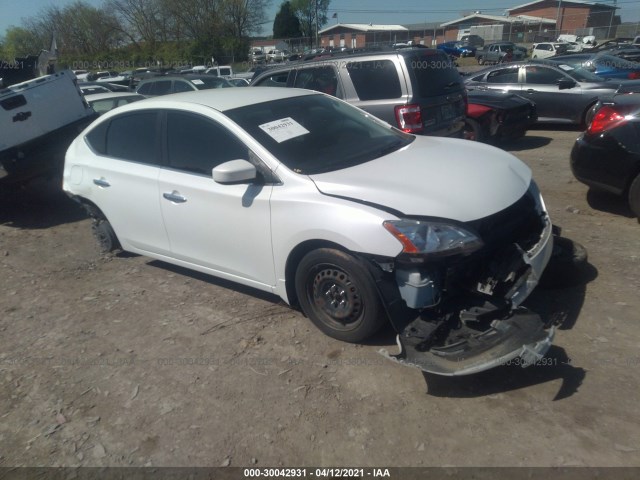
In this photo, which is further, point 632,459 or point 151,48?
point 151,48

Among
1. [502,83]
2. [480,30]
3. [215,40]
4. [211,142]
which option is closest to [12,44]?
[215,40]

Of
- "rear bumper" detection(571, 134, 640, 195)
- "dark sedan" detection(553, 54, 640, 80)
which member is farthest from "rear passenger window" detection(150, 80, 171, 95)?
"rear bumper" detection(571, 134, 640, 195)

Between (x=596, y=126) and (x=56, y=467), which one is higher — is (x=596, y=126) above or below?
above

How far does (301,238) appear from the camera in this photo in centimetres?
356

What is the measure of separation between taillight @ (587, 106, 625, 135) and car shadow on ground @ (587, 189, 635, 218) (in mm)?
916

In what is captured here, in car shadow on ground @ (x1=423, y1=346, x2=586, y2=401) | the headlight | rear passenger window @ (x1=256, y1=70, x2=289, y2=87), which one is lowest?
car shadow on ground @ (x1=423, y1=346, x2=586, y2=401)

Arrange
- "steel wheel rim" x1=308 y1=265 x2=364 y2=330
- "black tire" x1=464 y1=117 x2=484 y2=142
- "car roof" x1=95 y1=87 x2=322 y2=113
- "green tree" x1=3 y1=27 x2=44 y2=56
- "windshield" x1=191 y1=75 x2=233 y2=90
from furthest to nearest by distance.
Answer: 1. "green tree" x1=3 y1=27 x2=44 y2=56
2. "windshield" x1=191 y1=75 x2=233 y2=90
3. "black tire" x1=464 y1=117 x2=484 y2=142
4. "car roof" x1=95 y1=87 x2=322 y2=113
5. "steel wheel rim" x1=308 y1=265 x2=364 y2=330

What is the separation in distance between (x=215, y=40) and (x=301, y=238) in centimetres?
4527

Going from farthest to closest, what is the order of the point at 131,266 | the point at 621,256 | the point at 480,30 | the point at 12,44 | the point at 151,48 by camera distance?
the point at 480,30 < the point at 12,44 < the point at 151,48 < the point at 131,266 < the point at 621,256

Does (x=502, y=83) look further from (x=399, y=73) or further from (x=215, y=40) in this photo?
(x=215, y=40)

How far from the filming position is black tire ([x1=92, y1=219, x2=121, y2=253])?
5.46 meters

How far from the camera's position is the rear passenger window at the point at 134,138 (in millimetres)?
4605

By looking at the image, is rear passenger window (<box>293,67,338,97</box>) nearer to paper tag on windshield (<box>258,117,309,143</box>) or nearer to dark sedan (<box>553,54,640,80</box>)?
paper tag on windshield (<box>258,117,309,143</box>)

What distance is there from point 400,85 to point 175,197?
375cm
